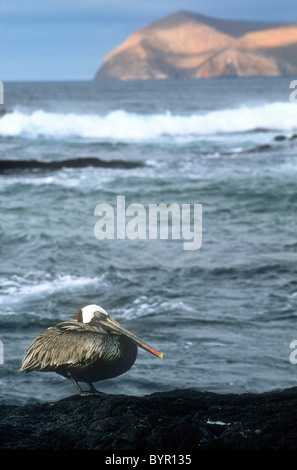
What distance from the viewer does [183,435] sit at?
10.3ft

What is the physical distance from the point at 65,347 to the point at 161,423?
1.24 m

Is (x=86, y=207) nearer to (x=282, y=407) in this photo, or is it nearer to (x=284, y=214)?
(x=284, y=214)

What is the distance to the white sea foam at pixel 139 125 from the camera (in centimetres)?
3919

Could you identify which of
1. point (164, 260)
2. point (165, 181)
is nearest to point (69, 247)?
point (164, 260)

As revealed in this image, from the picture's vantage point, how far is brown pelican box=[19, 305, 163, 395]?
14.0 ft

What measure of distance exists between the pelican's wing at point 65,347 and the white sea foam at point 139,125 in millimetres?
32062

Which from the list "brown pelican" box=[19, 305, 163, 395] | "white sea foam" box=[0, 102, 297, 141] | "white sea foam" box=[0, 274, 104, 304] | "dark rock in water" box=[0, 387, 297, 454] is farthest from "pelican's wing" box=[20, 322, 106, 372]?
"white sea foam" box=[0, 102, 297, 141]

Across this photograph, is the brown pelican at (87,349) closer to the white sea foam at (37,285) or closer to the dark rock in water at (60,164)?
the white sea foam at (37,285)

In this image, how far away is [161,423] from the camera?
3248 mm
